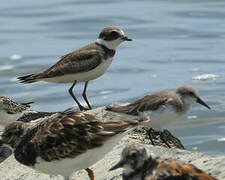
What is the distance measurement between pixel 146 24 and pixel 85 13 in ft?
7.79

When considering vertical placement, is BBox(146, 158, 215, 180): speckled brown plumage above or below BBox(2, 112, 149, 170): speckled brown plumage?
above

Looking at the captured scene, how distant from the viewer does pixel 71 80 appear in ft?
38.7

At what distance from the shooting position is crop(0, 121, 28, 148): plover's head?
27.6 ft

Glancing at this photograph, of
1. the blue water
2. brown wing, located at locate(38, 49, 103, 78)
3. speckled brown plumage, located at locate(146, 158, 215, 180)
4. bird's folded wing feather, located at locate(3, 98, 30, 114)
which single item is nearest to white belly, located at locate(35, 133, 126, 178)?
speckled brown plumage, located at locate(146, 158, 215, 180)

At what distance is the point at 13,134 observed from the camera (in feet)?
27.7

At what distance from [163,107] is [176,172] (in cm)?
259

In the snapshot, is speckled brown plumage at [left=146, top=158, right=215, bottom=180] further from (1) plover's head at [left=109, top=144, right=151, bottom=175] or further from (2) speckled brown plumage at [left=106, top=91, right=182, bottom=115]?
(2) speckled brown plumage at [left=106, top=91, right=182, bottom=115]

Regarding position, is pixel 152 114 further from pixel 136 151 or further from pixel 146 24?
pixel 146 24

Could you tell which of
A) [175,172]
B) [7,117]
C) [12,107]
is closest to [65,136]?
[175,172]

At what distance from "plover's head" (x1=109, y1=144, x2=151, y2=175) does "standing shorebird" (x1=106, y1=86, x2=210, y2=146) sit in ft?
7.02

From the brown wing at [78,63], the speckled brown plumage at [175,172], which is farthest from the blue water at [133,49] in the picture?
the speckled brown plumage at [175,172]

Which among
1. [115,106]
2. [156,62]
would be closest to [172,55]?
[156,62]

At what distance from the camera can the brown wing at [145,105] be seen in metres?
9.18

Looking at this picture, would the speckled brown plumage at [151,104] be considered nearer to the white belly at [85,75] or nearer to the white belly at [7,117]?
the white belly at [7,117]
